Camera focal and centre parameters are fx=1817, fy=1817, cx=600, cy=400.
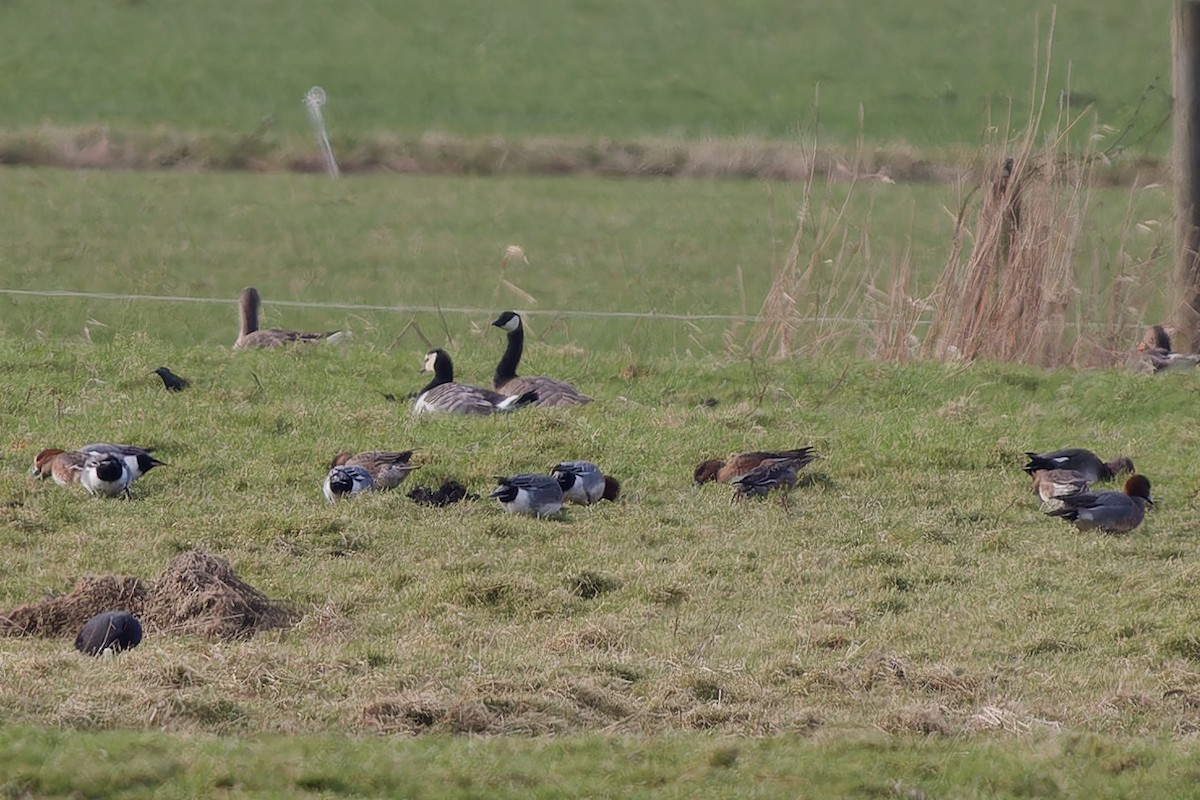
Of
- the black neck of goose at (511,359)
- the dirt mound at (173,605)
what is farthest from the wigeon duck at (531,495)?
the black neck of goose at (511,359)

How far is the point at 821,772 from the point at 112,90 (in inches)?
1520

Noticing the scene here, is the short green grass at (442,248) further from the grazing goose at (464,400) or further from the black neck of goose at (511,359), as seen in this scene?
the grazing goose at (464,400)

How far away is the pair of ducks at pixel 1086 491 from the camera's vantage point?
11.0 metres

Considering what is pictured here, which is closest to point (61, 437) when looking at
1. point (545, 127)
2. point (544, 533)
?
point (544, 533)

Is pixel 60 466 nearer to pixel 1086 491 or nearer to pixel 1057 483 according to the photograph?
pixel 1057 483

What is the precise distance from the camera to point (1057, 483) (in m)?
11.7

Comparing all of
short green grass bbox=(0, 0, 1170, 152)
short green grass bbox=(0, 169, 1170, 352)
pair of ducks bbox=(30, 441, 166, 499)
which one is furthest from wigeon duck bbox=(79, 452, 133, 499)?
short green grass bbox=(0, 0, 1170, 152)

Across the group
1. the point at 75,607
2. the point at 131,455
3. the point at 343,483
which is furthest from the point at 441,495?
the point at 75,607

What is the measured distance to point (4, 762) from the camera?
21.7 ft

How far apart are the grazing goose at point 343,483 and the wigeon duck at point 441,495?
349 mm

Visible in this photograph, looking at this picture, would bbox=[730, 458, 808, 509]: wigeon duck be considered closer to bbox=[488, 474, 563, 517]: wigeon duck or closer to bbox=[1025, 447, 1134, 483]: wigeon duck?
bbox=[488, 474, 563, 517]: wigeon duck

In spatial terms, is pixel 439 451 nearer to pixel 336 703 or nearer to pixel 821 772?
pixel 336 703

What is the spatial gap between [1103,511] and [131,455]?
611 centimetres

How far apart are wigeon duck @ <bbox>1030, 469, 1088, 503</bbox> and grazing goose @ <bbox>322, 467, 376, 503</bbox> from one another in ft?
14.3
